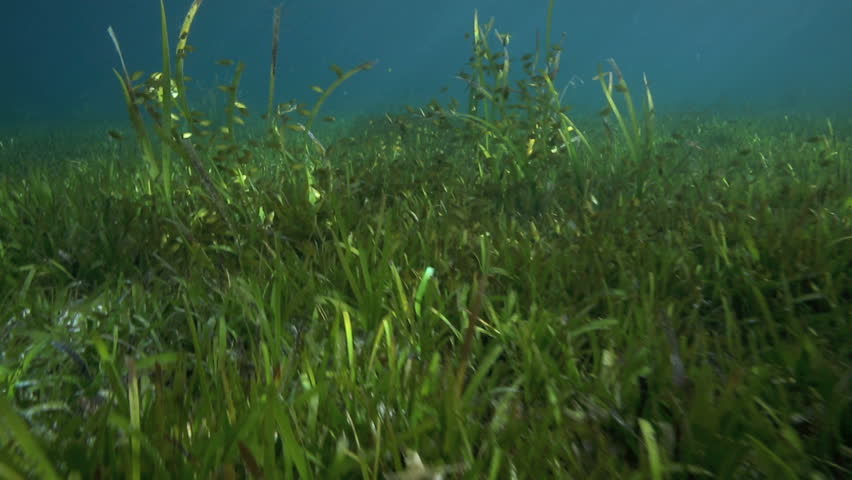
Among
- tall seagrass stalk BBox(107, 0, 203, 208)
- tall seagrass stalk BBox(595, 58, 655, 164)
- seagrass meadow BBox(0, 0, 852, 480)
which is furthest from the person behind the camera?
tall seagrass stalk BBox(595, 58, 655, 164)

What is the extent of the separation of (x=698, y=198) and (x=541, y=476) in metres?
2.30

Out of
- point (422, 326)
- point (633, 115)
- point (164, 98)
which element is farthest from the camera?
point (633, 115)

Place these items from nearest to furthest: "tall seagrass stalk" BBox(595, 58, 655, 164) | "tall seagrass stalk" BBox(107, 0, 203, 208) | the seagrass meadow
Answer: the seagrass meadow < "tall seagrass stalk" BBox(107, 0, 203, 208) < "tall seagrass stalk" BBox(595, 58, 655, 164)

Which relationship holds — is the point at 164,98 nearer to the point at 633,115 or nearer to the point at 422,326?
the point at 422,326

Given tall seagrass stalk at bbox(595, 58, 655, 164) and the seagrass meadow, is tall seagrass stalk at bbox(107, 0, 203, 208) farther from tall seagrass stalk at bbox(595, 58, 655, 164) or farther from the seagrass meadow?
tall seagrass stalk at bbox(595, 58, 655, 164)

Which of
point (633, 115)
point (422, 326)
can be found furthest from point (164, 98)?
point (633, 115)

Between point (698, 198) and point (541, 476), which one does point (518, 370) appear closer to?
point (541, 476)

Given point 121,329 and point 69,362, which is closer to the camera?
point 69,362

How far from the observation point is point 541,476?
0.92 metres

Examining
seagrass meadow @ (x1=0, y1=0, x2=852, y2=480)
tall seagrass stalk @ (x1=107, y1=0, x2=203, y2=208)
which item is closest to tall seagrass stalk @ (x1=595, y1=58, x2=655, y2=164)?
seagrass meadow @ (x1=0, y1=0, x2=852, y2=480)

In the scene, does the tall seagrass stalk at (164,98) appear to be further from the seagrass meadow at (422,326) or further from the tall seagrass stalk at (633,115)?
the tall seagrass stalk at (633,115)

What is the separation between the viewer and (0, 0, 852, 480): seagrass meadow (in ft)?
3.12

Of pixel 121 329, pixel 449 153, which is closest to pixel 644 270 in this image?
pixel 121 329

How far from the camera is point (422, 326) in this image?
150cm
